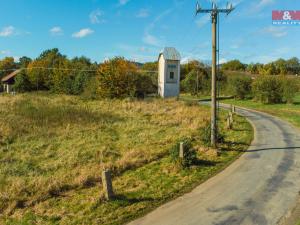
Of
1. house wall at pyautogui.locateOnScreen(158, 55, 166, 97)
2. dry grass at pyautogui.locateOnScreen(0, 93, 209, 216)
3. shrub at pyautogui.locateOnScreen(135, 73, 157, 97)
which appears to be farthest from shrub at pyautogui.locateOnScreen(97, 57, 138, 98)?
dry grass at pyautogui.locateOnScreen(0, 93, 209, 216)

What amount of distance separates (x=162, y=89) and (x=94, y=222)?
38.8m

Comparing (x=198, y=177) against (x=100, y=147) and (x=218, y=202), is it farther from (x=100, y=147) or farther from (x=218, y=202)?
(x=100, y=147)

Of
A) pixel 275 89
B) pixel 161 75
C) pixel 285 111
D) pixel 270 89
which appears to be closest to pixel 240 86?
pixel 270 89

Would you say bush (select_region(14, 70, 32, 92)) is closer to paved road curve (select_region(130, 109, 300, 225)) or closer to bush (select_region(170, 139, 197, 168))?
bush (select_region(170, 139, 197, 168))

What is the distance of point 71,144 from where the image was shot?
18234 mm

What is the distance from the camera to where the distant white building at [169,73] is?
4616 centimetres

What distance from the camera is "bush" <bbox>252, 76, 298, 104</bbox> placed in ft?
140

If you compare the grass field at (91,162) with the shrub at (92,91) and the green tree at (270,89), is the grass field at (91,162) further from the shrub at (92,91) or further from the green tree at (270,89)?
the green tree at (270,89)

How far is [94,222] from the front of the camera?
29.0 feet

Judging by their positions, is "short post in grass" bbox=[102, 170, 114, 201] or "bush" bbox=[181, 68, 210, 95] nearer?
"short post in grass" bbox=[102, 170, 114, 201]

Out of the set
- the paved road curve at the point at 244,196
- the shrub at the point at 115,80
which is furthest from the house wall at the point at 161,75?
the paved road curve at the point at 244,196

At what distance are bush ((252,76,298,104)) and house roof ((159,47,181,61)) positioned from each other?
1349cm

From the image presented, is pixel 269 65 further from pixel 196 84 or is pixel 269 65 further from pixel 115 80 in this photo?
pixel 115 80

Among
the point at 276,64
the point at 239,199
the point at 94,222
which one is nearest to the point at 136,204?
the point at 94,222
